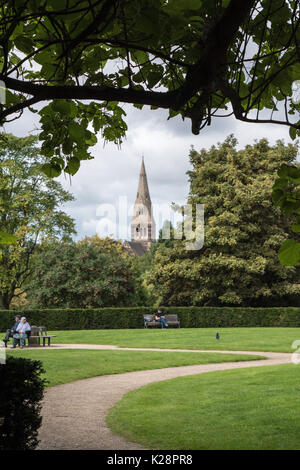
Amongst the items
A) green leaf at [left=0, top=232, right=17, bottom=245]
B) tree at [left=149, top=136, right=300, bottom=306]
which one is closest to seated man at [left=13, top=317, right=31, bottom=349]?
tree at [left=149, top=136, right=300, bottom=306]

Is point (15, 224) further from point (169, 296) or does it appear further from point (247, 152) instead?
point (247, 152)

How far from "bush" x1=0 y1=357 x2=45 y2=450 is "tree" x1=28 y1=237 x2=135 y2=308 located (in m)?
27.4

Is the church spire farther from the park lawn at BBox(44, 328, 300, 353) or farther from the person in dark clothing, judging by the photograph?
the park lawn at BBox(44, 328, 300, 353)

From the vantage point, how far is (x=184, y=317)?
30.7 m

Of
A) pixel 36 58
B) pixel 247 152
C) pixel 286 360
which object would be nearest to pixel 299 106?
pixel 36 58

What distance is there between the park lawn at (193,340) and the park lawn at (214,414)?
24.7ft

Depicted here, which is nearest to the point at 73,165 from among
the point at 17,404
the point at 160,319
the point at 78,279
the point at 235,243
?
the point at 17,404

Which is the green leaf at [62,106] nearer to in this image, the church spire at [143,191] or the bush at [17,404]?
the bush at [17,404]

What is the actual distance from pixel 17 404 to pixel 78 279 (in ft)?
92.6

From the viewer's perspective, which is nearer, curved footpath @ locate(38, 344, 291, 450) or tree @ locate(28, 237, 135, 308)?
curved footpath @ locate(38, 344, 291, 450)

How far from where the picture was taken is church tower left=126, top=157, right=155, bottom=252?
381 feet

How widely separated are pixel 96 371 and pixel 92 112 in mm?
9748

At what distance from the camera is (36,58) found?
222 centimetres

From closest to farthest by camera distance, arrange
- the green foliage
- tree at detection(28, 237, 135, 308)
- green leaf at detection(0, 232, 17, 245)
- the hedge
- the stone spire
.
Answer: the green foliage
green leaf at detection(0, 232, 17, 245)
the hedge
tree at detection(28, 237, 135, 308)
the stone spire
